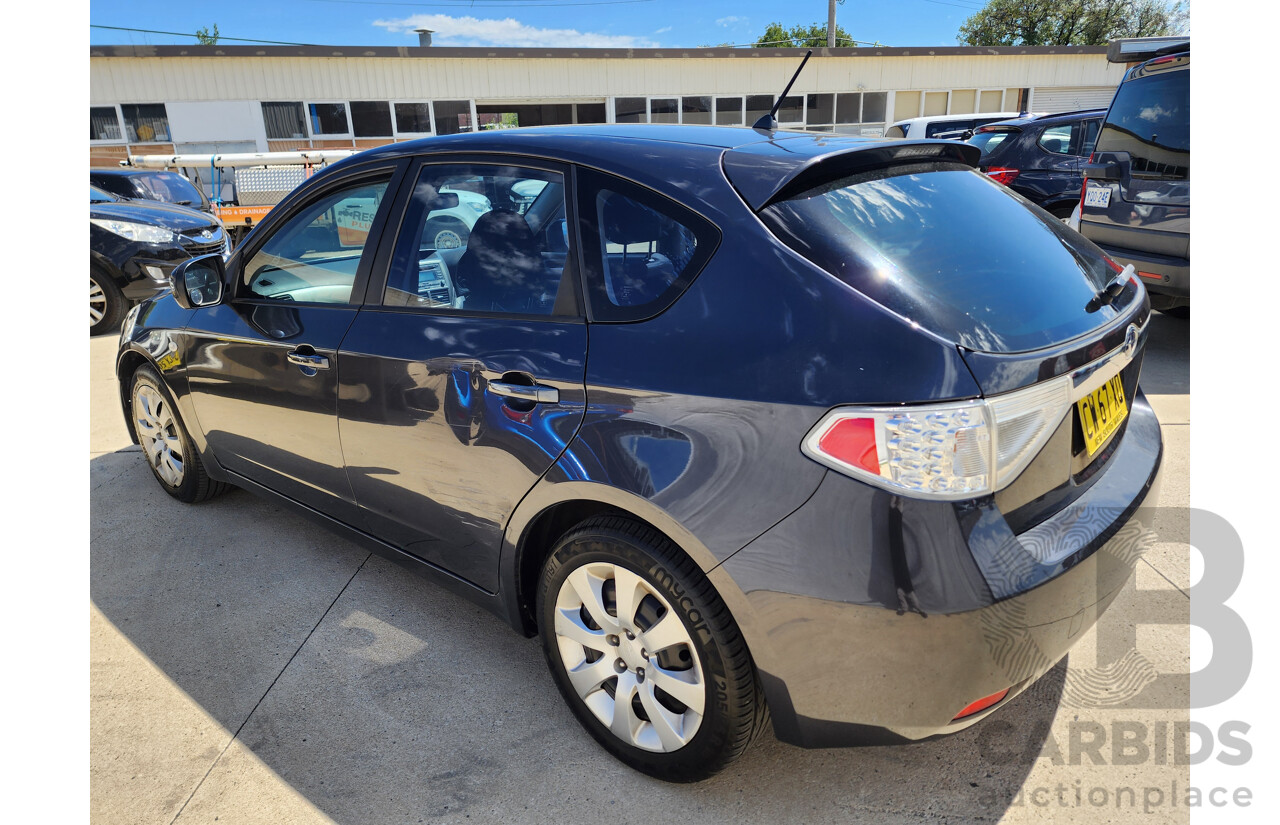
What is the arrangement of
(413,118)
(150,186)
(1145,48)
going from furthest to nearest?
(413,118)
(150,186)
(1145,48)

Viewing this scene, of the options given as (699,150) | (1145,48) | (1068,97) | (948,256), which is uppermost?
(1068,97)

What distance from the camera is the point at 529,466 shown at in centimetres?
211

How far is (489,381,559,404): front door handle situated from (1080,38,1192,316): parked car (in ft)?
13.8

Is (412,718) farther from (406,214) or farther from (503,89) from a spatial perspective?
(503,89)

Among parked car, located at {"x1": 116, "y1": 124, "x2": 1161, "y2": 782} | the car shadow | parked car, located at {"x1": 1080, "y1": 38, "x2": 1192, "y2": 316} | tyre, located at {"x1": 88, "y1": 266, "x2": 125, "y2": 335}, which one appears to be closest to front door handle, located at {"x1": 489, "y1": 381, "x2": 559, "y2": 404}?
parked car, located at {"x1": 116, "y1": 124, "x2": 1161, "y2": 782}

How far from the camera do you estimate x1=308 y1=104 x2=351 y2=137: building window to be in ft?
79.1

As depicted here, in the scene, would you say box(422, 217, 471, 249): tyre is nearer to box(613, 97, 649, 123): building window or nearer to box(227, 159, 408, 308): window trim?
box(227, 159, 408, 308): window trim

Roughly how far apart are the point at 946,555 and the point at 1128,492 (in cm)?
72

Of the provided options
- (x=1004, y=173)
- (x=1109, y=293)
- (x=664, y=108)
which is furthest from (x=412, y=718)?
(x=664, y=108)

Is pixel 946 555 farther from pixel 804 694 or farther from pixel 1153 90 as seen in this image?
pixel 1153 90

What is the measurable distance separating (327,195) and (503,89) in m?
24.3

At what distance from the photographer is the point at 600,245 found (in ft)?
6.82

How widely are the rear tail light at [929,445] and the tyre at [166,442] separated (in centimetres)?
325

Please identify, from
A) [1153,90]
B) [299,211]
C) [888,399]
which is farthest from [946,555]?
[1153,90]
